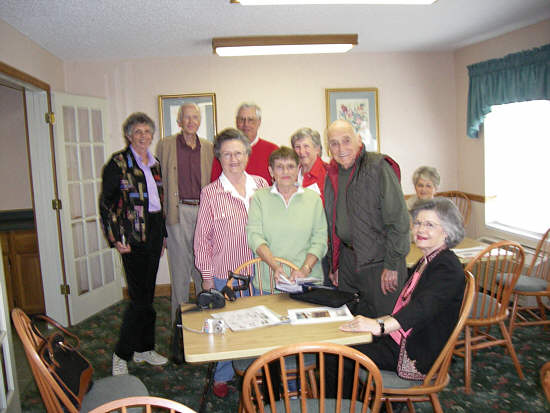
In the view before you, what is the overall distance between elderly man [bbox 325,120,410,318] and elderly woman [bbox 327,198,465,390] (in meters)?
0.37

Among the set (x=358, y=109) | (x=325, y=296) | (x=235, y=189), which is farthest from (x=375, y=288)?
(x=358, y=109)

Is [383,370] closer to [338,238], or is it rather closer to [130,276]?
[338,238]

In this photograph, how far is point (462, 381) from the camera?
113 inches

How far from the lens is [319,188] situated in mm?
2998

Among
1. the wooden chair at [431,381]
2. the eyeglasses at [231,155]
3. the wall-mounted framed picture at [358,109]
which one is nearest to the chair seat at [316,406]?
the wooden chair at [431,381]

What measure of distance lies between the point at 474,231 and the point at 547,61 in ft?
6.36

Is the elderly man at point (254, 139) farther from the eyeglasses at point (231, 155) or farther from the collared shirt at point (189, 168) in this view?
the eyeglasses at point (231, 155)

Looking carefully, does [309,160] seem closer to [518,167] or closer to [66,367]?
[66,367]

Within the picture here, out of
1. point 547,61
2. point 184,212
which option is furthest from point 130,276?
point 547,61

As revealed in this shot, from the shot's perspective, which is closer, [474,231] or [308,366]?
[308,366]

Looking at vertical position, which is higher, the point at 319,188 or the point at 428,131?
the point at 428,131

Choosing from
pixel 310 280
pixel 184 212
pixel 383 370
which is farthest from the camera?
pixel 184 212

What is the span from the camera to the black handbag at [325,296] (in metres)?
2.07

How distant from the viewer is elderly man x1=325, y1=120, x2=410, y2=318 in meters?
2.42
